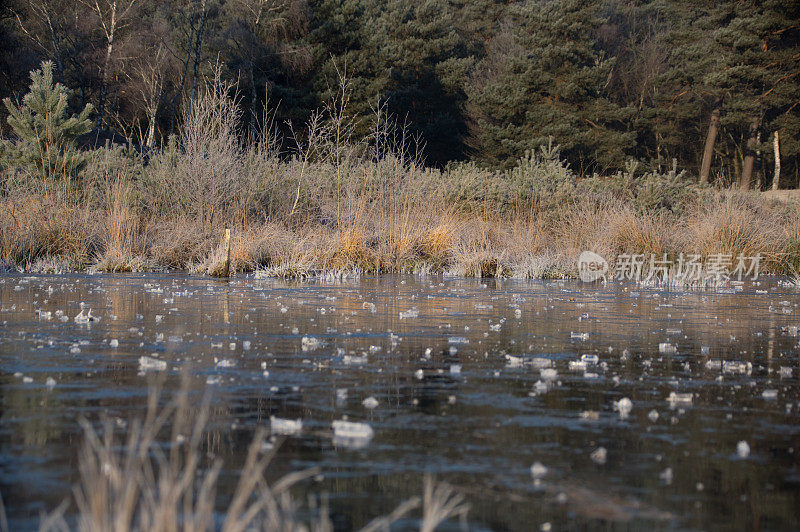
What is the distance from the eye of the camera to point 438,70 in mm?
49375

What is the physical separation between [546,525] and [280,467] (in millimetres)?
1224

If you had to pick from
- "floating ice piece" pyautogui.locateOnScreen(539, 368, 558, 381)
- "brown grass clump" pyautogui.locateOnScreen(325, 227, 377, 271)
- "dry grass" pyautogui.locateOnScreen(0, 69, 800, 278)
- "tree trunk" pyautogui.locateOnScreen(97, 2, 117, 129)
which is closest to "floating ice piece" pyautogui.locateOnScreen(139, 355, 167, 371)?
"floating ice piece" pyautogui.locateOnScreen(539, 368, 558, 381)

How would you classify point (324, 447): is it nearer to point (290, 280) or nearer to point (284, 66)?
point (290, 280)

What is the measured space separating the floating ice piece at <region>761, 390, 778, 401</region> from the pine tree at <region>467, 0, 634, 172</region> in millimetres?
37978

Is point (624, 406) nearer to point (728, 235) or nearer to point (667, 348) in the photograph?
point (667, 348)

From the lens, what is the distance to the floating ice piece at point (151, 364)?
6.18 metres

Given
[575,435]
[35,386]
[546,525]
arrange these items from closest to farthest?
[546,525] < [575,435] < [35,386]

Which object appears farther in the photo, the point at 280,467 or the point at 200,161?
the point at 200,161

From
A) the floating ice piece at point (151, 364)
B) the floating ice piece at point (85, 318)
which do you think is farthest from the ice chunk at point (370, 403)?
the floating ice piece at point (85, 318)

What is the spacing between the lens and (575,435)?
181 inches

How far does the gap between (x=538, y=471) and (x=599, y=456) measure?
1.40ft

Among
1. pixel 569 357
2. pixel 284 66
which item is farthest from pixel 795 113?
pixel 569 357

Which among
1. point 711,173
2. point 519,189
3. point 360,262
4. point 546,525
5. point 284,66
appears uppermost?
point 284,66

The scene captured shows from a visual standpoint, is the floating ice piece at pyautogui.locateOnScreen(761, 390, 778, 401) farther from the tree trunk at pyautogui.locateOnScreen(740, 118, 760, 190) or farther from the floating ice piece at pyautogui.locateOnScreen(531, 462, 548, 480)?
the tree trunk at pyautogui.locateOnScreen(740, 118, 760, 190)
